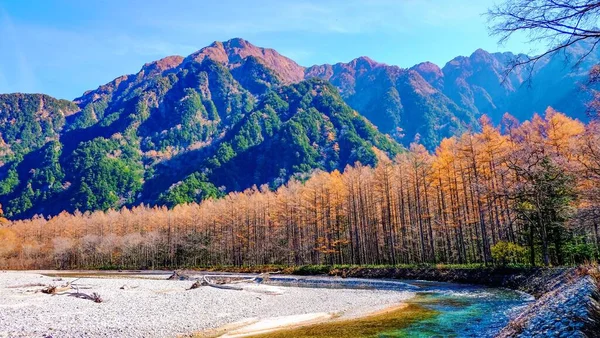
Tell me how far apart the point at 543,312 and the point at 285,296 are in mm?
18848

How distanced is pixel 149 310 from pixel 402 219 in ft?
124

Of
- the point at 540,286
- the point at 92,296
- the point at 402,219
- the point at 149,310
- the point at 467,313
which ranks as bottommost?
the point at 467,313

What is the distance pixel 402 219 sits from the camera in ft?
164

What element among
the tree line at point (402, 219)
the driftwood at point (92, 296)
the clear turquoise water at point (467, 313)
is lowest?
the clear turquoise water at point (467, 313)

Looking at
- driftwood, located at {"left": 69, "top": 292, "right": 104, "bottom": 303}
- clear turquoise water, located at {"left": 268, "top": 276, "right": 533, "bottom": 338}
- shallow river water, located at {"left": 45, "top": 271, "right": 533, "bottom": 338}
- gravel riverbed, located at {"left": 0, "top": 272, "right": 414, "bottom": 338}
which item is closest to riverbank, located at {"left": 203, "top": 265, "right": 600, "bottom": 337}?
clear turquoise water, located at {"left": 268, "top": 276, "right": 533, "bottom": 338}

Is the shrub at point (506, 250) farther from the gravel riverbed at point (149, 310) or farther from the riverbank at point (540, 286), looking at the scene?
the gravel riverbed at point (149, 310)

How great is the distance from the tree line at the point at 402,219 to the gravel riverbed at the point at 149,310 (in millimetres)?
14931

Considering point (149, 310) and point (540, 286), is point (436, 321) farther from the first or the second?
point (149, 310)

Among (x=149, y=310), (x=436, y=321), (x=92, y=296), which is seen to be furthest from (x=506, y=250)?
(x=92, y=296)

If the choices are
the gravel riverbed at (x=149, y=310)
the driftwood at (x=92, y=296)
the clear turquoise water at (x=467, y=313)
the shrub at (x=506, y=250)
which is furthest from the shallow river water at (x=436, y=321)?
the driftwood at (x=92, y=296)

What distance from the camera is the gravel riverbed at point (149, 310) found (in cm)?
1428

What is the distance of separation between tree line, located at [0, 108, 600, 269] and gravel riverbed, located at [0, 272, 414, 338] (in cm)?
1493

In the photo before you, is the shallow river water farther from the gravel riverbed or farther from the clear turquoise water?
the gravel riverbed

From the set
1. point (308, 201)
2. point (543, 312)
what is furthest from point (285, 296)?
point (308, 201)
